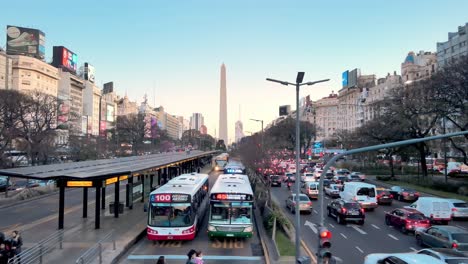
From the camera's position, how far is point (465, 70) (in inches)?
1491

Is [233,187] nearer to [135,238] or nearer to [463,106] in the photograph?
[135,238]

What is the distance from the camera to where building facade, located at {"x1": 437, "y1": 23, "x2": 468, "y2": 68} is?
3383 inches

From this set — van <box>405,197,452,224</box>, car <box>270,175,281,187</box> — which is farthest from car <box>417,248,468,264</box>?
car <box>270,175,281,187</box>

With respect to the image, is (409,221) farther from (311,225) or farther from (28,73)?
(28,73)

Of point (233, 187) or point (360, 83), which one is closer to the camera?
point (233, 187)

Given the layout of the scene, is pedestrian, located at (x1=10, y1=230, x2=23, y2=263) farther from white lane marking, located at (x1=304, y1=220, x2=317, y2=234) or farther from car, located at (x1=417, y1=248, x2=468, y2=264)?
white lane marking, located at (x1=304, y1=220, x2=317, y2=234)

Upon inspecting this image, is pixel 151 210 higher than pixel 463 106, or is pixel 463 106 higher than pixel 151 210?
pixel 463 106

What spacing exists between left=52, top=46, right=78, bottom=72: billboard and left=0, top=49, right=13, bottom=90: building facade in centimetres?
1922

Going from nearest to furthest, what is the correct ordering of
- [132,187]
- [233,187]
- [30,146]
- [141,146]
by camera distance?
[233,187] → [132,187] → [30,146] → [141,146]

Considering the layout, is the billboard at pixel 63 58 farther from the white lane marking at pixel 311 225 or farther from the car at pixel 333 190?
the white lane marking at pixel 311 225

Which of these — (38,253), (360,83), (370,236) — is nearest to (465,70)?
(370,236)

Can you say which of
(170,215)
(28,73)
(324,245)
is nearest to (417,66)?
(28,73)

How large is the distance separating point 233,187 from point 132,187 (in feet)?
36.5

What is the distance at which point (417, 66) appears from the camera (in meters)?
111
